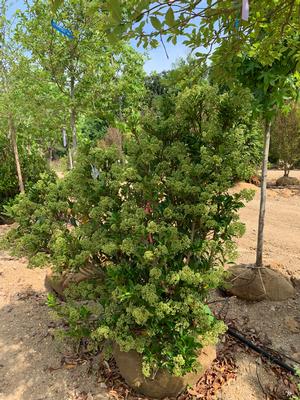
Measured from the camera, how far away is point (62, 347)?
3270mm

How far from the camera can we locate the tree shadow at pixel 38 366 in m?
2.74

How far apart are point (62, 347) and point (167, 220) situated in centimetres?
180

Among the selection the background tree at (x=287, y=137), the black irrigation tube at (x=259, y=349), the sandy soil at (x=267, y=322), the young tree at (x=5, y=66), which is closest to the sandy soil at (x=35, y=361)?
the sandy soil at (x=267, y=322)

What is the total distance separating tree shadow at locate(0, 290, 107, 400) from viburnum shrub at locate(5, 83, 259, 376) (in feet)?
1.78

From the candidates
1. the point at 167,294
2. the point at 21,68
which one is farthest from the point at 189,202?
the point at 21,68

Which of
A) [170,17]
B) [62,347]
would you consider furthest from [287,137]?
[170,17]

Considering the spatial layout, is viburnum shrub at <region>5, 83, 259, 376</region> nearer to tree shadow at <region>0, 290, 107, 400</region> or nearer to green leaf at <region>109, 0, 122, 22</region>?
tree shadow at <region>0, 290, 107, 400</region>

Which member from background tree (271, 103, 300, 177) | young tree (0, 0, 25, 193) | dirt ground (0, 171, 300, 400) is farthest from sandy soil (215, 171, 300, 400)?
background tree (271, 103, 300, 177)

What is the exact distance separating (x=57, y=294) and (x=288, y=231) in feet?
16.5

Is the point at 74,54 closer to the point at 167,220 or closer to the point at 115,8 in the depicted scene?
the point at 167,220

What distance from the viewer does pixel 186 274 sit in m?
2.30

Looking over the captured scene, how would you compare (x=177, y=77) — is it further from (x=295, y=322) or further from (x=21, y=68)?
(x=21, y=68)

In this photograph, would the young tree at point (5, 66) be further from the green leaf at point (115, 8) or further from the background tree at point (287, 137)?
the background tree at point (287, 137)

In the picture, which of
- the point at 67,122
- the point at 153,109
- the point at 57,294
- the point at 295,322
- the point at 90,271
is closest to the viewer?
the point at 153,109
